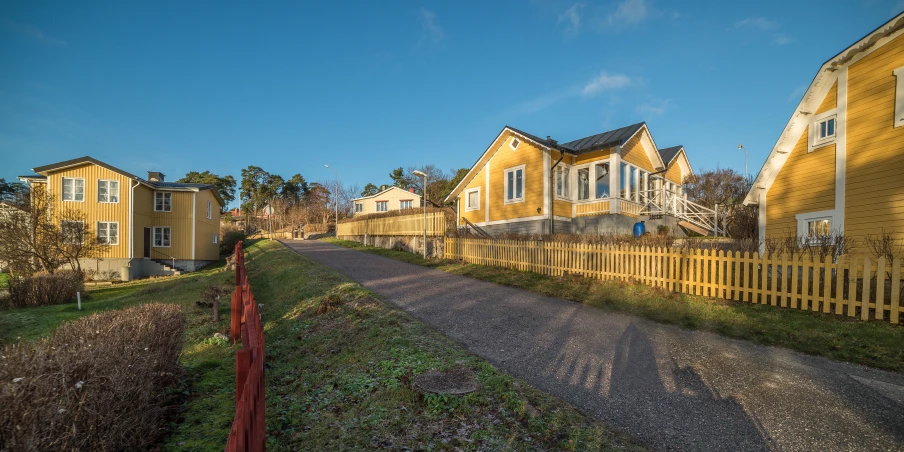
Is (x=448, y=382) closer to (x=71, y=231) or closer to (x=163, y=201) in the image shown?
(x=71, y=231)

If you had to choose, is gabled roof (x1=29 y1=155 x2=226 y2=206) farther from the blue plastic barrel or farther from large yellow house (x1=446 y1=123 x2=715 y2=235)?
the blue plastic barrel

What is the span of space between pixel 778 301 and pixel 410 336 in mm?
8094

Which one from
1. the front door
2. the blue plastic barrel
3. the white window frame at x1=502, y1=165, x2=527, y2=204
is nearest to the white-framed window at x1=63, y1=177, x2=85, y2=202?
the front door

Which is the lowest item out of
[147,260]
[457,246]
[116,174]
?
[147,260]

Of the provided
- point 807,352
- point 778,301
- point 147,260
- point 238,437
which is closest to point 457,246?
point 778,301

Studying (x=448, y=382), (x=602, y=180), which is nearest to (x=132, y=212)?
(x=602, y=180)

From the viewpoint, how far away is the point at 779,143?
13.1 m

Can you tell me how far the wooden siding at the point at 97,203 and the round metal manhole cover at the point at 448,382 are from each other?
95.9 feet

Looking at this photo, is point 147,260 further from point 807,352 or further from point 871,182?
point 871,182

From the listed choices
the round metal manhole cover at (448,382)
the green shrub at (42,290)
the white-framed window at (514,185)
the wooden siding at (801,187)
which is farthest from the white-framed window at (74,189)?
the wooden siding at (801,187)

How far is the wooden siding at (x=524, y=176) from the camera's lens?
19.7 m

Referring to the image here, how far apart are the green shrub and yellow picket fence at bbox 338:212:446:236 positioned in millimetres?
16358

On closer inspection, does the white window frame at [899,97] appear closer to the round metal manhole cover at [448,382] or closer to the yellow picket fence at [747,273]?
the yellow picket fence at [747,273]

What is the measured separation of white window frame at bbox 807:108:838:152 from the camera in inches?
457
